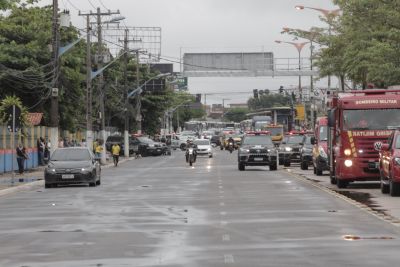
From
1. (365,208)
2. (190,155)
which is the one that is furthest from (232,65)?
(365,208)

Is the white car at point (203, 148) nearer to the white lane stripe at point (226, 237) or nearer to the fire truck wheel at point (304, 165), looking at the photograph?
the fire truck wheel at point (304, 165)

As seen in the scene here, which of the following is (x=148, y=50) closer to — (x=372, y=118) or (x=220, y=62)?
(x=220, y=62)

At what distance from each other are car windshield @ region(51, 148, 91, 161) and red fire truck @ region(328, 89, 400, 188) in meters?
10.1

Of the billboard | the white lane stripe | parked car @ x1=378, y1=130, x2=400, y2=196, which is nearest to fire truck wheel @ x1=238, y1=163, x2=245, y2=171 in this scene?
parked car @ x1=378, y1=130, x2=400, y2=196

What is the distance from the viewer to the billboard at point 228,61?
288 ft

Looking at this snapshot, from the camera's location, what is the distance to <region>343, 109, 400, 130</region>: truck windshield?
28.4 m

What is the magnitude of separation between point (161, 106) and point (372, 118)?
74.5 metres

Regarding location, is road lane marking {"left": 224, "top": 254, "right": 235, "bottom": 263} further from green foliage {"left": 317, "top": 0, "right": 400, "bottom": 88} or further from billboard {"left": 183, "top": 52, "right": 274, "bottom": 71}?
billboard {"left": 183, "top": 52, "right": 274, "bottom": 71}

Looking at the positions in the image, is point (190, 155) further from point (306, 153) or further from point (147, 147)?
point (147, 147)

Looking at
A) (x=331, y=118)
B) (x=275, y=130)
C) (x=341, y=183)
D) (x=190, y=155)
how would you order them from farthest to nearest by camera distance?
(x=275, y=130) < (x=190, y=155) < (x=341, y=183) < (x=331, y=118)

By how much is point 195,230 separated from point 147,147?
215 feet

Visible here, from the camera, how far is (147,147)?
81.8 meters

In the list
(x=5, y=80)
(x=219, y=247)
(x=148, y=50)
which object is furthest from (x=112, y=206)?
(x=148, y=50)

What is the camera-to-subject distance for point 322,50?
185 ft
